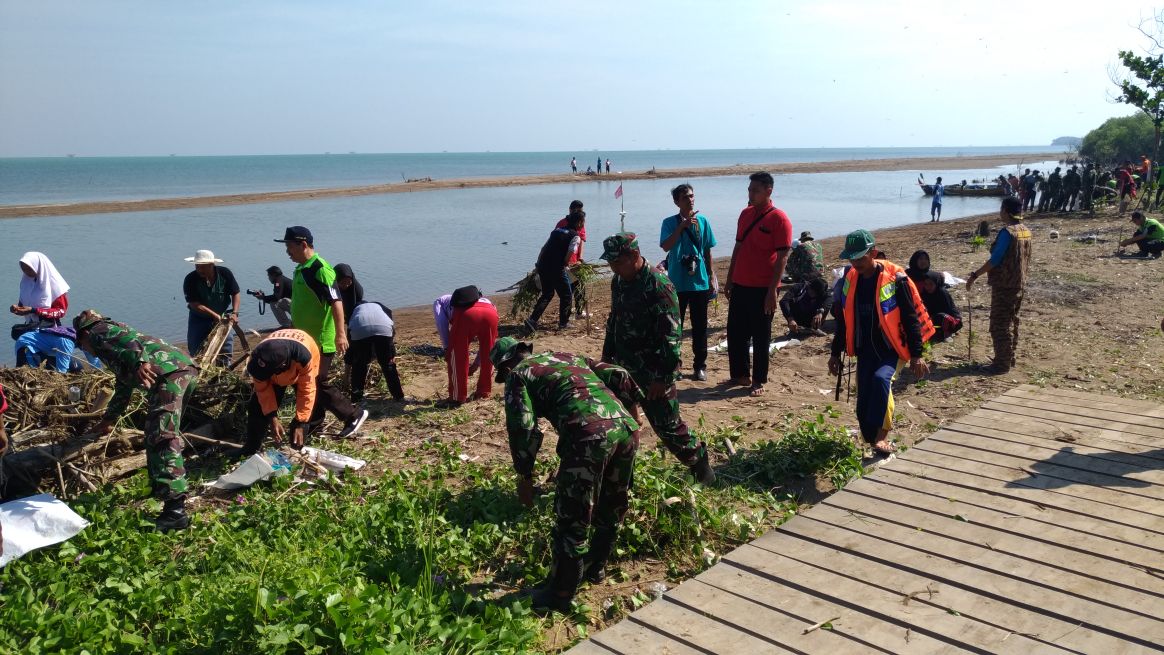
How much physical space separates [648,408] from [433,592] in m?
1.79

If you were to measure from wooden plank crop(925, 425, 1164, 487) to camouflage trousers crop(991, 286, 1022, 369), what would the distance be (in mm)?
2805

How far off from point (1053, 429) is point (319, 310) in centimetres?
579

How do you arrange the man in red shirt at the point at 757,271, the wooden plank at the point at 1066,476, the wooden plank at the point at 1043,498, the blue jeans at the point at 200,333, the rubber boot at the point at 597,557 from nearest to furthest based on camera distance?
1. the wooden plank at the point at 1043,498
2. the rubber boot at the point at 597,557
3. the wooden plank at the point at 1066,476
4. the man in red shirt at the point at 757,271
5. the blue jeans at the point at 200,333

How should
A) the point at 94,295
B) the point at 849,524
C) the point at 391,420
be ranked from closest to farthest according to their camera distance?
the point at 849,524 → the point at 391,420 → the point at 94,295

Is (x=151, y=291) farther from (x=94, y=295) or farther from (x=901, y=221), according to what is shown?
(x=901, y=221)

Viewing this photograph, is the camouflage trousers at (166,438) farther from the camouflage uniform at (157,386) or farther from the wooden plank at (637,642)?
the wooden plank at (637,642)

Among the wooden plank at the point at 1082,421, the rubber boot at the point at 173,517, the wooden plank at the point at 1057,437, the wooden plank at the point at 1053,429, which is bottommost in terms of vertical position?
the rubber boot at the point at 173,517

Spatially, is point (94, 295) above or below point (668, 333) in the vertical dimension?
below

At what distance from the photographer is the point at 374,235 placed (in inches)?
1047

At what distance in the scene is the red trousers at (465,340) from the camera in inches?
286

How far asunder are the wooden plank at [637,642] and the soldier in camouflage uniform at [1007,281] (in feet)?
19.7

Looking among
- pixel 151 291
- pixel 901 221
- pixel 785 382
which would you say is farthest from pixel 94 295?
pixel 901 221

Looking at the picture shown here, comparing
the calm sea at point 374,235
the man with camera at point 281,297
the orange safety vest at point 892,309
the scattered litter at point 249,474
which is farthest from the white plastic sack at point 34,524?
the calm sea at point 374,235

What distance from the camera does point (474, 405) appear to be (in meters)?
7.38
